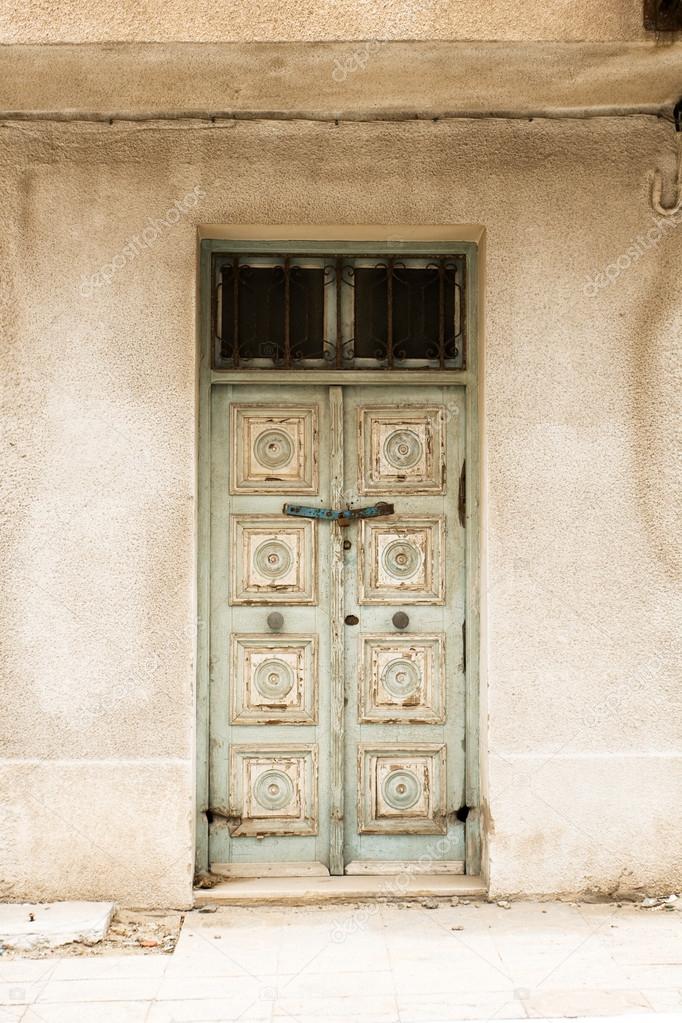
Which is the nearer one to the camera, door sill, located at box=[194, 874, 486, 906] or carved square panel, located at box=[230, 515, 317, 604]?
door sill, located at box=[194, 874, 486, 906]

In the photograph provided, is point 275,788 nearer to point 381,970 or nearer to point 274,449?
point 381,970

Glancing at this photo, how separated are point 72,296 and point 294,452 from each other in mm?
1268

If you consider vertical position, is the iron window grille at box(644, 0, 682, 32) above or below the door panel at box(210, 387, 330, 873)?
above

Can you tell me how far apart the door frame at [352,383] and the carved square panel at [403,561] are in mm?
165

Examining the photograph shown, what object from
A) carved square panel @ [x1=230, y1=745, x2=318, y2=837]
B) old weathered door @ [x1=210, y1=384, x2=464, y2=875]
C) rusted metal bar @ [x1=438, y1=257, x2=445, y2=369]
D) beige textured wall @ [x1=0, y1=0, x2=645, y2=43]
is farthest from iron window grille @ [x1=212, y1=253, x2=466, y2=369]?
carved square panel @ [x1=230, y1=745, x2=318, y2=837]

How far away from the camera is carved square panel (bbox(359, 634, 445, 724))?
462cm

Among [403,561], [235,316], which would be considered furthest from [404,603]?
[235,316]

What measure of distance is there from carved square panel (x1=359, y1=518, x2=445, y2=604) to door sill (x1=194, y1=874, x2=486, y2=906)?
4.39 ft

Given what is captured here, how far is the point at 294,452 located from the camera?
462 cm

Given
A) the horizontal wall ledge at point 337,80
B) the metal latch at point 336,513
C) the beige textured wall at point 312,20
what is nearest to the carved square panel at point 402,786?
the metal latch at point 336,513

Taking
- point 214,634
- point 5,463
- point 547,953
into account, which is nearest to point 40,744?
point 214,634

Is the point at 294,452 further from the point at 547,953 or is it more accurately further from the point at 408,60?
the point at 547,953

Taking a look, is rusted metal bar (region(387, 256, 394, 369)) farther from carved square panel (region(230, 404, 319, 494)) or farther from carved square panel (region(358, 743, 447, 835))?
carved square panel (region(358, 743, 447, 835))

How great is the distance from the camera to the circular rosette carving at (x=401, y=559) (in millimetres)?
4641
